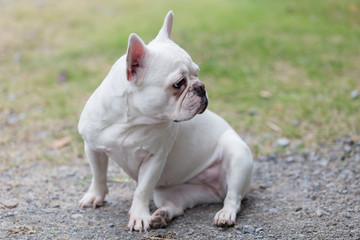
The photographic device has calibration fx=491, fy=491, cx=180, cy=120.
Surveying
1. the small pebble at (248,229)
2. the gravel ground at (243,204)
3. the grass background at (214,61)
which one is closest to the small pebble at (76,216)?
the gravel ground at (243,204)

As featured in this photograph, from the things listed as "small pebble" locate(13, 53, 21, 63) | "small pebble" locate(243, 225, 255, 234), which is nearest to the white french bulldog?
"small pebble" locate(243, 225, 255, 234)

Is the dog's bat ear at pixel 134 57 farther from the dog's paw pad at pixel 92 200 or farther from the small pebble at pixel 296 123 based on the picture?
the small pebble at pixel 296 123

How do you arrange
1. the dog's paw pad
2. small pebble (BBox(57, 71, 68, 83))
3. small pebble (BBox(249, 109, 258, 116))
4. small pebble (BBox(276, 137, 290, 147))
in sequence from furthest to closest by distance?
1. small pebble (BBox(57, 71, 68, 83))
2. small pebble (BBox(249, 109, 258, 116))
3. small pebble (BBox(276, 137, 290, 147))
4. the dog's paw pad

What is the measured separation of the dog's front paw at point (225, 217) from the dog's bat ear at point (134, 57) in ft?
3.83

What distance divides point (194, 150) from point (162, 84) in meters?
0.87

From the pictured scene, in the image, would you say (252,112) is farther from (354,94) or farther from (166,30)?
(166,30)

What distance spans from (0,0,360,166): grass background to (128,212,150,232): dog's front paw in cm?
197

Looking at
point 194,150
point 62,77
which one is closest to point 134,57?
point 194,150

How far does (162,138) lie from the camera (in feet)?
10.6

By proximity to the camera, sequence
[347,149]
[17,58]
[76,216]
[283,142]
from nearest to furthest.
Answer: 1. [76,216]
2. [347,149]
3. [283,142]
4. [17,58]

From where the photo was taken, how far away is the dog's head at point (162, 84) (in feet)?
9.64

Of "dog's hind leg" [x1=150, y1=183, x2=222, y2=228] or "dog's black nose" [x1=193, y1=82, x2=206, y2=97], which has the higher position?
"dog's black nose" [x1=193, y1=82, x2=206, y2=97]

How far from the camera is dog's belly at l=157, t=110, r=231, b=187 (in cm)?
358

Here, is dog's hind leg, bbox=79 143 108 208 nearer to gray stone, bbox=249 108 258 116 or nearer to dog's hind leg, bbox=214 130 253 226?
dog's hind leg, bbox=214 130 253 226
